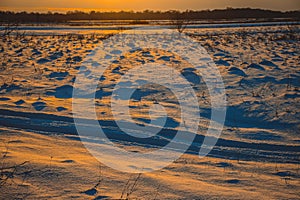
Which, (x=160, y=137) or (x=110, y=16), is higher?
(x=110, y=16)

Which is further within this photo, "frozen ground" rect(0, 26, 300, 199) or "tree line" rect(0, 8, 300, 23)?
"tree line" rect(0, 8, 300, 23)

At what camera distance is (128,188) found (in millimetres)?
2705

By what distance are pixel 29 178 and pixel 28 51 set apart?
7765 millimetres

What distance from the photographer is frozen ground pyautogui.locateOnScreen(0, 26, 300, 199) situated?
273 centimetres

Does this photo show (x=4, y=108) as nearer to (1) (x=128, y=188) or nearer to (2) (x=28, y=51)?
(1) (x=128, y=188)

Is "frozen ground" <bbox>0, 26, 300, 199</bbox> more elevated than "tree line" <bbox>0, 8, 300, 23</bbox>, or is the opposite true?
"tree line" <bbox>0, 8, 300, 23</bbox>

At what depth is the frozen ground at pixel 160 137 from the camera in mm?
2734

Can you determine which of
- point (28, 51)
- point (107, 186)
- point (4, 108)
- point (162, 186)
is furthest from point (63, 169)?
point (28, 51)

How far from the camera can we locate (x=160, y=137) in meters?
4.19

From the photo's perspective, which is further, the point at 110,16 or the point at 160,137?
the point at 110,16

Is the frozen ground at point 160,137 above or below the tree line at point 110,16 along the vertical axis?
below

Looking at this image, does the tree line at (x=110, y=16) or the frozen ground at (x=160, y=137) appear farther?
the tree line at (x=110, y=16)

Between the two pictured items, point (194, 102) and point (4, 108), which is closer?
point (4, 108)

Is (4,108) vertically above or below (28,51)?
below
